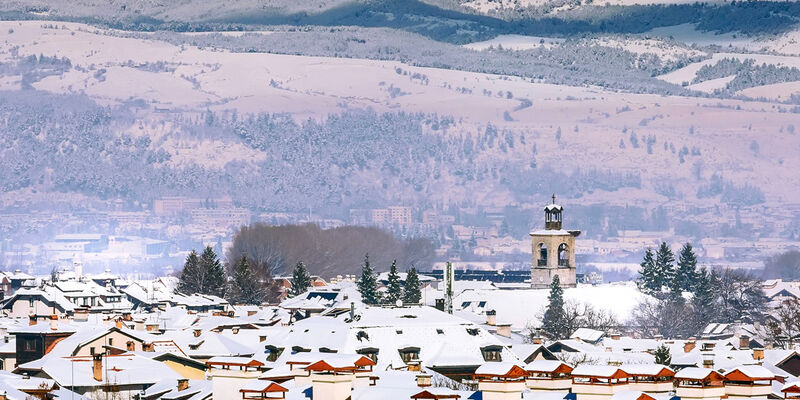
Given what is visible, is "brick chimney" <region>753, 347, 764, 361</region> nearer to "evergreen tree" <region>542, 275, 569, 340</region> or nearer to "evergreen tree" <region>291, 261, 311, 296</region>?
"evergreen tree" <region>542, 275, 569, 340</region>

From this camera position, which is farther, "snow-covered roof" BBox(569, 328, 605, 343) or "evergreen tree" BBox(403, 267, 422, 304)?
"evergreen tree" BBox(403, 267, 422, 304)

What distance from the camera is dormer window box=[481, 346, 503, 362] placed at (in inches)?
2813

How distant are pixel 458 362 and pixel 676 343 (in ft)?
65.6

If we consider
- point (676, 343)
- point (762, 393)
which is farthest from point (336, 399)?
point (676, 343)

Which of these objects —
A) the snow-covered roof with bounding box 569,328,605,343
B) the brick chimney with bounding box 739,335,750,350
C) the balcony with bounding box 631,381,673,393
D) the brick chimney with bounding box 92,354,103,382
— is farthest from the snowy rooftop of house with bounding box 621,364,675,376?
the snow-covered roof with bounding box 569,328,605,343

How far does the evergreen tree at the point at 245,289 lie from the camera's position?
5906 inches

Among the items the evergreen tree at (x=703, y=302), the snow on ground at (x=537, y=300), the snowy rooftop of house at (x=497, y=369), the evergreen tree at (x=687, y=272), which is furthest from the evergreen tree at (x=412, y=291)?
the snowy rooftop of house at (x=497, y=369)

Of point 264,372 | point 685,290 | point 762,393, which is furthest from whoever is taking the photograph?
point 685,290

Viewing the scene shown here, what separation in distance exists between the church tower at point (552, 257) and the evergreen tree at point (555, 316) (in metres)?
3.65

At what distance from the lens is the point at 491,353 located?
71.9 m

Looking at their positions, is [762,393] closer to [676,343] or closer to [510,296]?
[676,343]

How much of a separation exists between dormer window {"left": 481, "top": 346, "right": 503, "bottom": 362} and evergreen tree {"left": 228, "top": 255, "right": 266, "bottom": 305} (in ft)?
251

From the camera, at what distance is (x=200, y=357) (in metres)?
80.0

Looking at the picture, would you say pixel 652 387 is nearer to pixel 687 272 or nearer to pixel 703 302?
pixel 703 302
